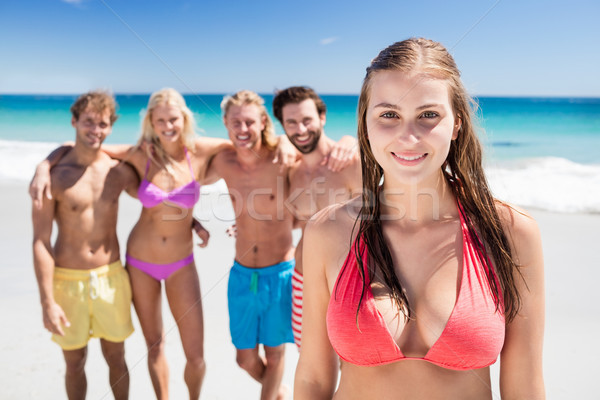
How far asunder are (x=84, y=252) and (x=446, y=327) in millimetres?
3156

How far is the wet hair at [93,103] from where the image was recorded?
364 cm

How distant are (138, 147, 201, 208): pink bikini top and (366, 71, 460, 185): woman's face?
9.10 feet

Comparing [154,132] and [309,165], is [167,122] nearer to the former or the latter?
[154,132]

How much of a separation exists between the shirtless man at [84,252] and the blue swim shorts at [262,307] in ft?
3.22

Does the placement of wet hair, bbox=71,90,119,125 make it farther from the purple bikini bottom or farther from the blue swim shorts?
the blue swim shorts

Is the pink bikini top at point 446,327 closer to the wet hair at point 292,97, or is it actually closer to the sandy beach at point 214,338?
the wet hair at point 292,97

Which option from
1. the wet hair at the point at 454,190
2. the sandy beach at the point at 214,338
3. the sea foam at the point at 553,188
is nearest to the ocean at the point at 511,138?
the sea foam at the point at 553,188

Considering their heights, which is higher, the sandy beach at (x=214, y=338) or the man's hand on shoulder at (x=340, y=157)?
the man's hand on shoulder at (x=340, y=157)

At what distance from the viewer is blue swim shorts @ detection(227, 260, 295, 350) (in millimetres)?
4125

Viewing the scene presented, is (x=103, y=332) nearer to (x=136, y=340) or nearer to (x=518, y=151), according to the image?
(x=136, y=340)

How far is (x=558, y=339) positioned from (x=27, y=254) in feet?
24.2

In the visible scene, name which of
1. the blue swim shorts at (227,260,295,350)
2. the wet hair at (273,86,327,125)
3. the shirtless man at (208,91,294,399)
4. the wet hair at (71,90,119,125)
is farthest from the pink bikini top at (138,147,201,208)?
the wet hair at (273,86,327,125)

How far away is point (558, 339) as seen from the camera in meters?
4.84

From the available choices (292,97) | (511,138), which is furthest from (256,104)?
(511,138)
